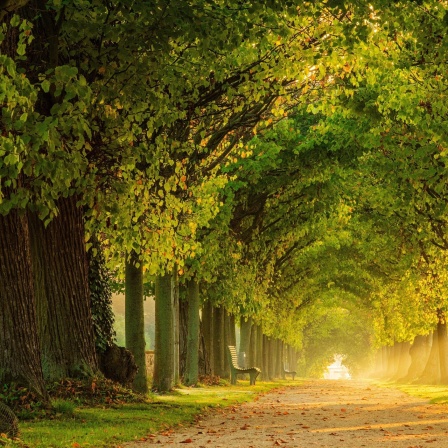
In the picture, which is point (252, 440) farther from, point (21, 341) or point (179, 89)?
point (179, 89)

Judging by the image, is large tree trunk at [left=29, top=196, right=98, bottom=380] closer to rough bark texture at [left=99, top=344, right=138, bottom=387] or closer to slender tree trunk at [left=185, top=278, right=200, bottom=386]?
rough bark texture at [left=99, top=344, right=138, bottom=387]

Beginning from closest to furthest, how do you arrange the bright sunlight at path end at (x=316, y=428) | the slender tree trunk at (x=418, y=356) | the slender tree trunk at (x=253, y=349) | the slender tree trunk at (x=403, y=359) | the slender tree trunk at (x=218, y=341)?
the bright sunlight at path end at (x=316, y=428) < the slender tree trunk at (x=218, y=341) < the slender tree trunk at (x=253, y=349) < the slender tree trunk at (x=418, y=356) < the slender tree trunk at (x=403, y=359)

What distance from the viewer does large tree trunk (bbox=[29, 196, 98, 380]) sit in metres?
16.6

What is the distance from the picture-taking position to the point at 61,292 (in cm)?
1670

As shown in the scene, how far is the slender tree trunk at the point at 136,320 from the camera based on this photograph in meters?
19.7

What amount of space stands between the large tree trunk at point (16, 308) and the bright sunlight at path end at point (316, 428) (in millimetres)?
2391

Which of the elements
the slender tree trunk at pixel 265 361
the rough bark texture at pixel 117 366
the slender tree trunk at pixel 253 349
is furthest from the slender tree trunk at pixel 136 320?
the slender tree trunk at pixel 265 361

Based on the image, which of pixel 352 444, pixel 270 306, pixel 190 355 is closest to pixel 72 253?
pixel 352 444

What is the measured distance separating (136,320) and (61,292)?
3.43m

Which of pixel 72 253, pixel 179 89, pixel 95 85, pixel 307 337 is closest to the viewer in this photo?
pixel 95 85

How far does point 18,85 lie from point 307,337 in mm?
99493

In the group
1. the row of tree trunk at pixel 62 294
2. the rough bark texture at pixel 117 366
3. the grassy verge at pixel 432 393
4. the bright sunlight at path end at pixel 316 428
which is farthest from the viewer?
the grassy verge at pixel 432 393

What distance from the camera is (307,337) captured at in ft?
351

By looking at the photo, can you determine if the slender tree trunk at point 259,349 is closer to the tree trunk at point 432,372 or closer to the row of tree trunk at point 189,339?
the row of tree trunk at point 189,339
